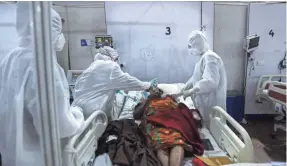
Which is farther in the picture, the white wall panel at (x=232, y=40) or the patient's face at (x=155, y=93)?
the white wall panel at (x=232, y=40)

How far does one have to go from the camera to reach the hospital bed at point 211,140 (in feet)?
4.37

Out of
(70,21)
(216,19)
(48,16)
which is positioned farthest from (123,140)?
(216,19)

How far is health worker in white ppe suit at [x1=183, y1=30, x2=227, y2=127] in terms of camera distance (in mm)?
2164

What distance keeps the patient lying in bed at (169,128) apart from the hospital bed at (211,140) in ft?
0.34

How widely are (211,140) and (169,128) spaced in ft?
1.41

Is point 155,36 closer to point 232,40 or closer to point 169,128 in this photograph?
point 232,40

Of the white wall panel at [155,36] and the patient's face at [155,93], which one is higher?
the white wall panel at [155,36]

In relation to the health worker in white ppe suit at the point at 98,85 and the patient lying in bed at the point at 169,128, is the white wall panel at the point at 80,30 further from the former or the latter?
the patient lying in bed at the point at 169,128

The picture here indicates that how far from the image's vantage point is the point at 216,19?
3.56 metres

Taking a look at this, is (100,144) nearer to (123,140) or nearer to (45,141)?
(123,140)

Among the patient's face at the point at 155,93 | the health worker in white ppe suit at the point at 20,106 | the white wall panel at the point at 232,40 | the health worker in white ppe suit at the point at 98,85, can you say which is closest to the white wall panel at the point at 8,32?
the health worker in white ppe suit at the point at 20,106

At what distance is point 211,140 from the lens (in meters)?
1.91

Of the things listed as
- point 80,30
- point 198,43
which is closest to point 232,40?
point 198,43

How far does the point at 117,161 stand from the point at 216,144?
84 centimetres
